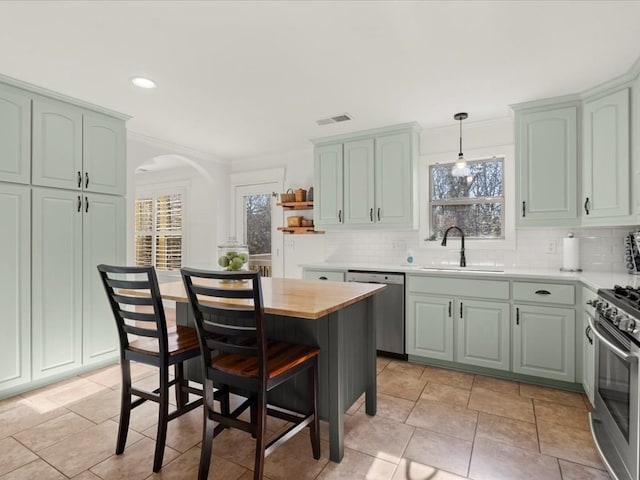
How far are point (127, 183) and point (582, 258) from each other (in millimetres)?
4539

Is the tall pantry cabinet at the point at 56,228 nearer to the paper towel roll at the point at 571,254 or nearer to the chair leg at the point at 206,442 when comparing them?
the chair leg at the point at 206,442

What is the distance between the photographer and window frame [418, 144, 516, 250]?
351 centimetres

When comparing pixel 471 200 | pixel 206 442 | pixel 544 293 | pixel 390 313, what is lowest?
pixel 206 442

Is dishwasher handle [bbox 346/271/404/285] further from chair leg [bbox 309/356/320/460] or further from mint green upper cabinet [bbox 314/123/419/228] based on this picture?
chair leg [bbox 309/356/320/460]

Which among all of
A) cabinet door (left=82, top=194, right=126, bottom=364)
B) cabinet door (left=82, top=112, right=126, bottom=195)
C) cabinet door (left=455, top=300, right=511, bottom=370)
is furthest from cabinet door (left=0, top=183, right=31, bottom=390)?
cabinet door (left=455, top=300, right=511, bottom=370)

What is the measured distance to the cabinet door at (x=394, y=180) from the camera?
365cm

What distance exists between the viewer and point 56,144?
296 cm

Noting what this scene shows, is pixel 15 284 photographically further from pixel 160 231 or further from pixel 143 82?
pixel 160 231

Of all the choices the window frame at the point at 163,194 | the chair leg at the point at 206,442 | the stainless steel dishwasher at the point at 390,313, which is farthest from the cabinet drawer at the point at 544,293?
the window frame at the point at 163,194

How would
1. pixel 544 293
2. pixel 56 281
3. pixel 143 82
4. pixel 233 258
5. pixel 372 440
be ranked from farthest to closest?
pixel 56 281 < pixel 544 293 < pixel 143 82 < pixel 233 258 < pixel 372 440

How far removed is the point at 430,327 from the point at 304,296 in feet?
5.89

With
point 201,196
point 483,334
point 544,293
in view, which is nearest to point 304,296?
point 483,334

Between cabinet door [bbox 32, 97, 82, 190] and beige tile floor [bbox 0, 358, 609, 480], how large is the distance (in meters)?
1.74

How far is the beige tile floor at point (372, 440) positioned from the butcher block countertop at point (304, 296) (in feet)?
2.89
